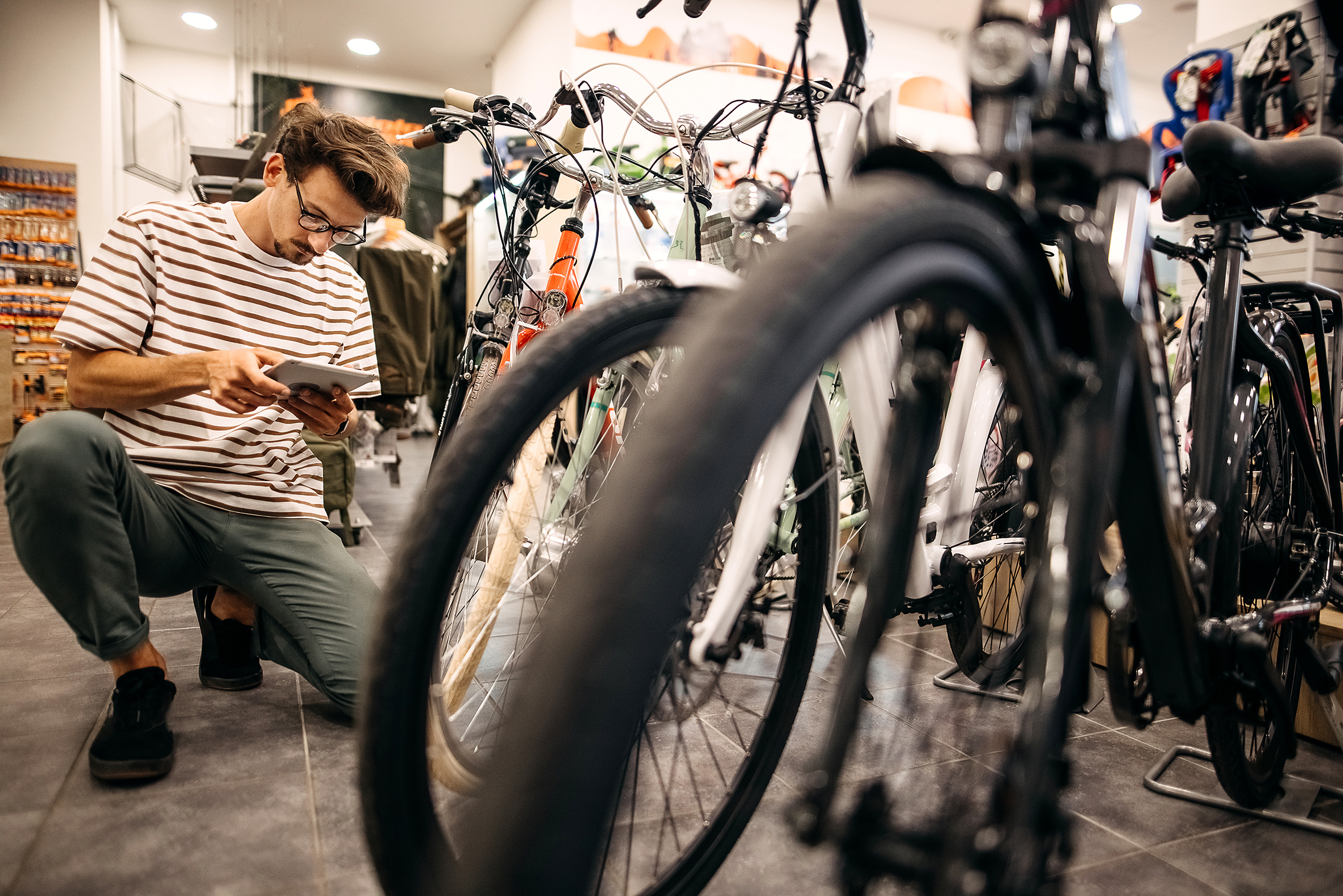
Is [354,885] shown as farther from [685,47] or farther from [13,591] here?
[685,47]

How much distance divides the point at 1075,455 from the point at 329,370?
38.8 inches

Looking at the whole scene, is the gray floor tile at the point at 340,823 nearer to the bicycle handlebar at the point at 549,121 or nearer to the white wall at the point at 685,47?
the bicycle handlebar at the point at 549,121

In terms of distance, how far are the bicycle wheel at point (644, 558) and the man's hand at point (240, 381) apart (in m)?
0.98

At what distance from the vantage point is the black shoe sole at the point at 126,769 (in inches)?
43.7

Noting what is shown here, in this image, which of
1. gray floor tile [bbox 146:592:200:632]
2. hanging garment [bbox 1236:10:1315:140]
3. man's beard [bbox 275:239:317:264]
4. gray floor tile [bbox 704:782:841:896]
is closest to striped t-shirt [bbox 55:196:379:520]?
man's beard [bbox 275:239:317:264]

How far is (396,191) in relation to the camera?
1.50 meters

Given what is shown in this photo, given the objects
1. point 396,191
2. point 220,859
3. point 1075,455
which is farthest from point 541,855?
point 396,191

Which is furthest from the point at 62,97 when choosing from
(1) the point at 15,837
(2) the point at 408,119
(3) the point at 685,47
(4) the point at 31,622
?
(1) the point at 15,837

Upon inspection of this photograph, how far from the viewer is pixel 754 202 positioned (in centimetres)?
87

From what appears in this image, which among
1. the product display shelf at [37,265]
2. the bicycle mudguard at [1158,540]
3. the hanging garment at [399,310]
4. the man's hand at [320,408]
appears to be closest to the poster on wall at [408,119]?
the product display shelf at [37,265]

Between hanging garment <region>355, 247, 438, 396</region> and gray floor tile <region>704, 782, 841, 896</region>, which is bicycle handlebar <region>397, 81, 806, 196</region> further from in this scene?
hanging garment <region>355, 247, 438, 396</region>

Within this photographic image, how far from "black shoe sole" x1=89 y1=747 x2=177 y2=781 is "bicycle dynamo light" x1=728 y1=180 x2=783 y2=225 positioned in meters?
1.10

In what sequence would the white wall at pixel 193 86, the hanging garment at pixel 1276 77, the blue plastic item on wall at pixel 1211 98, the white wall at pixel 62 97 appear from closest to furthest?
the hanging garment at pixel 1276 77, the blue plastic item on wall at pixel 1211 98, the white wall at pixel 62 97, the white wall at pixel 193 86

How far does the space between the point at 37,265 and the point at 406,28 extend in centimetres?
324
